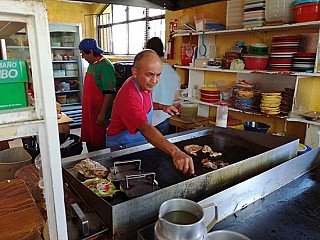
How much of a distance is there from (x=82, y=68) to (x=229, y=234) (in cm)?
575

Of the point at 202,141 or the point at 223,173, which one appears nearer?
the point at 223,173

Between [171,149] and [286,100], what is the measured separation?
1.70 metres

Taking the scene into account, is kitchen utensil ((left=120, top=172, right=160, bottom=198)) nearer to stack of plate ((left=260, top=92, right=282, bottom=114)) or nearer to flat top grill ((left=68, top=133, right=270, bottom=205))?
flat top grill ((left=68, top=133, right=270, bottom=205))

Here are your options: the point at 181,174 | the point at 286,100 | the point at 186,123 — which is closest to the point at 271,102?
the point at 286,100

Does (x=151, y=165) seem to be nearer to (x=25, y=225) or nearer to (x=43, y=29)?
(x=25, y=225)

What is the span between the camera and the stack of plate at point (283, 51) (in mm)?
2414

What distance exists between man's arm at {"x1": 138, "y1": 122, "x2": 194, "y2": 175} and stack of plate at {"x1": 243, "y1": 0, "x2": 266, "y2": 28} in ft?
5.79

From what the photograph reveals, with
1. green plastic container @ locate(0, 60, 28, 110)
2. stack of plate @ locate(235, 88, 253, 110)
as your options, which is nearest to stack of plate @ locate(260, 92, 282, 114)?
stack of plate @ locate(235, 88, 253, 110)

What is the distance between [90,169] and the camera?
131 centimetres

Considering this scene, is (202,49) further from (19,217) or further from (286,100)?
(19,217)

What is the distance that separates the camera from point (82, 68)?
604 cm

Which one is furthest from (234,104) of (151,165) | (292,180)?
(151,165)

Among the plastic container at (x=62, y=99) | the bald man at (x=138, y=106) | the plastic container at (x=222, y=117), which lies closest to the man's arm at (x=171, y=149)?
the bald man at (x=138, y=106)

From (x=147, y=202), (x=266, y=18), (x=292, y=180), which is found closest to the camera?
(x=147, y=202)
